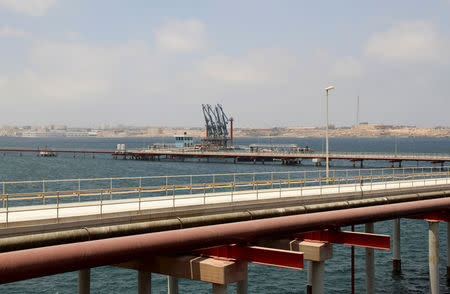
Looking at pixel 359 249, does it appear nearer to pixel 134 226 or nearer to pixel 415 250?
pixel 415 250

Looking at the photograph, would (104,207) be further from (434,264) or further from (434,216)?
(434,216)

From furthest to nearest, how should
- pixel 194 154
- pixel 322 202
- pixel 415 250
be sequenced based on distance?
pixel 194 154 < pixel 415 250 < pixel 322 202

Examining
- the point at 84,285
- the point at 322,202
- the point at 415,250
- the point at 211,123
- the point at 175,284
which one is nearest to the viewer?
the point at 84,285

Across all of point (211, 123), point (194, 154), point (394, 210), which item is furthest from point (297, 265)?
point (211, 123)

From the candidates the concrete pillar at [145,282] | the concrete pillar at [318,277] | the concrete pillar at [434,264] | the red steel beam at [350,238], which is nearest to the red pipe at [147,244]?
the red steel beam at [350,238]

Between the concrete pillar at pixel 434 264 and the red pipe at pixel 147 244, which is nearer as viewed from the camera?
the red pipe at pixel 147 244

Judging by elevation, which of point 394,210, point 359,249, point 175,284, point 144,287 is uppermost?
point 394,210

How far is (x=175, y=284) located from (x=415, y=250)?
27618 millimetres

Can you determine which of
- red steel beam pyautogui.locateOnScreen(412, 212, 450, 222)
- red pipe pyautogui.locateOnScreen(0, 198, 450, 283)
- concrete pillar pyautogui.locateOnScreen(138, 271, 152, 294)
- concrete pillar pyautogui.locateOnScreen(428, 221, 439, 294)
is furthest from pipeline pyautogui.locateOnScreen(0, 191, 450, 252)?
concrete pillar pyautogui.locateOnScreen(428, 221, 439, 294)

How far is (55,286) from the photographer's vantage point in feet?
117

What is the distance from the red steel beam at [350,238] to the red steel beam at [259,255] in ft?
15.0

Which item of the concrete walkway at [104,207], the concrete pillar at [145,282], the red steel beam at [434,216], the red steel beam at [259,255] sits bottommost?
the concrete pillar at [145,282]

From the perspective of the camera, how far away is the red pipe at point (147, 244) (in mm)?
15002

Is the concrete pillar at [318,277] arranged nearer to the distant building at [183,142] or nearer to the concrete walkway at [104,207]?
→ the concrete walkway at [104,207]
